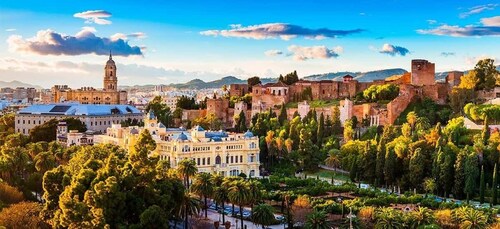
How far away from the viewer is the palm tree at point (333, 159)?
4981 centimetres

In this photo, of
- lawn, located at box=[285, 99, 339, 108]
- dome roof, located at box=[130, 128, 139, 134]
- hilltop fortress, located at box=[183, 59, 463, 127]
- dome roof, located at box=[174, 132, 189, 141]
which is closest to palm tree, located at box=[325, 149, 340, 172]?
hilltop fortress, located at box=[183, 59, 463, 127]

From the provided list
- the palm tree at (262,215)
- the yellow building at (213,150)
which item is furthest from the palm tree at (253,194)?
the yellow building at (213,150)

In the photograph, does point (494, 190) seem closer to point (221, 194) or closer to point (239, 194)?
point (239, 194)

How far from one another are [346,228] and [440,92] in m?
33.5

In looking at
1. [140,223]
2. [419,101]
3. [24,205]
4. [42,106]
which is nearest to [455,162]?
[419,101]

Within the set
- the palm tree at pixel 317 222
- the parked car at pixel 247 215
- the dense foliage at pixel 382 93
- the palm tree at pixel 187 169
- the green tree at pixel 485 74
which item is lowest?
the parked car at pixel 247 215

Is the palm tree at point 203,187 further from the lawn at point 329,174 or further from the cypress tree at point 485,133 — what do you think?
the cypress tree at point 485,133

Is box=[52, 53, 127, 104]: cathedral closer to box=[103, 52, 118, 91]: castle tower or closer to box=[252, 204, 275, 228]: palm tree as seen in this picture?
box=[103, 52, 118, 91]: castle tower

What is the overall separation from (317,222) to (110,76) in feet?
239

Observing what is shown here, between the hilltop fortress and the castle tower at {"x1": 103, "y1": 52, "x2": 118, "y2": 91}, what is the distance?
82.8 feet

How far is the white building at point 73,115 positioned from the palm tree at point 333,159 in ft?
102

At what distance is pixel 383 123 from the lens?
57438mm

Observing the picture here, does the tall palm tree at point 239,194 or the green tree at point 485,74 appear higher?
the green tree at point 485,74

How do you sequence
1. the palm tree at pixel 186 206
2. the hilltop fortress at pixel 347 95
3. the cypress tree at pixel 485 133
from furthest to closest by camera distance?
1. the hilltop fortress at pixel 347 95
2. the cypress tree at pixel 485 133
3. the palm tree at pixel 186 206
